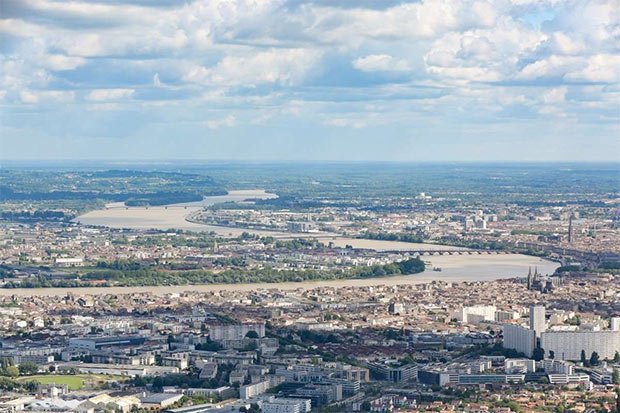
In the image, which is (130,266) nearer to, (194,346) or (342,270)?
(342,270)

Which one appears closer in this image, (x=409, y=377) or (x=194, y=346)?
(x=409, y=377)

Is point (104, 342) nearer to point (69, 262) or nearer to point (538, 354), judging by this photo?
point (538, 354)

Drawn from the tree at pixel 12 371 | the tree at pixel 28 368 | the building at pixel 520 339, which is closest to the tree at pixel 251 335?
the building at pixel 520 339

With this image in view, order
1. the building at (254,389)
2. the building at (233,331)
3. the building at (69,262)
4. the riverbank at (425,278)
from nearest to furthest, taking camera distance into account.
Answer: the building at (254,389) → the building at (233,331) → the riverbank at (425,278) → the building at (69,262)

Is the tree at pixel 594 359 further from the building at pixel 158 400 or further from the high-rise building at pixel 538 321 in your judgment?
the building at pixel 158 400

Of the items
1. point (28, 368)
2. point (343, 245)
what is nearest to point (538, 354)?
point (28, 368)

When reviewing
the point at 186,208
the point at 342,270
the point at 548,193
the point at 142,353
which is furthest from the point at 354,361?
the point at 548,193
